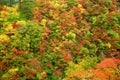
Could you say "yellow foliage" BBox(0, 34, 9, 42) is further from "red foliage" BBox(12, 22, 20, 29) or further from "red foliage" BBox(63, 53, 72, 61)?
"red foliage" BBox(63, 53, 72, 61)

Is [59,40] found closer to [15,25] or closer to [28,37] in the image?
[28,37]

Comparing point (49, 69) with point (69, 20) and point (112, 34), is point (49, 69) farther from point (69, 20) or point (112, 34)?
point (112, 34)

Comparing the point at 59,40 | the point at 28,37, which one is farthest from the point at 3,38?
the point at 59,40

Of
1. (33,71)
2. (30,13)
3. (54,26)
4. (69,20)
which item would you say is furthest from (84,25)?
(33,71)

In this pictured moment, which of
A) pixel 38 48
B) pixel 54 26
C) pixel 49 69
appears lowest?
pixel 49 69

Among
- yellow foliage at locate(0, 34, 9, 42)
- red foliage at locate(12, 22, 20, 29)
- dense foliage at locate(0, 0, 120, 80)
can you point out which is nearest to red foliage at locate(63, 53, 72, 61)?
dense foliage at locate(0, 0, 120, 80)

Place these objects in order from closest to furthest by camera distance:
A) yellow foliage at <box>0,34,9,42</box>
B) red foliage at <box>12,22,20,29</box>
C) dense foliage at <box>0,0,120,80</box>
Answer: dense foliage at <box>0,0,120,80</box>
yellow foliage at <box>0,34,9,42</box>
red foliage at <box>12,22,20,29</box>

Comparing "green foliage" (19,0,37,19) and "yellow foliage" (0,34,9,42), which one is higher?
"green foliage" (19,0,37,19)

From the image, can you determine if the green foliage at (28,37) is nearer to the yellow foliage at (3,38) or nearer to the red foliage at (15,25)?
the yellow foliage at (3,38)
